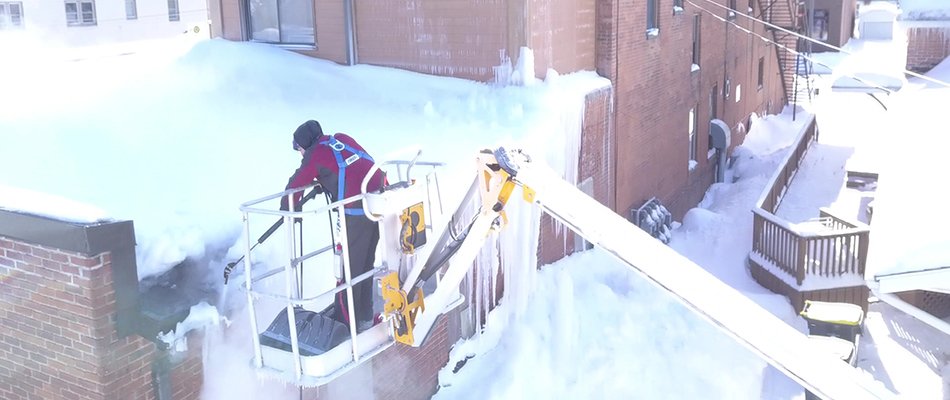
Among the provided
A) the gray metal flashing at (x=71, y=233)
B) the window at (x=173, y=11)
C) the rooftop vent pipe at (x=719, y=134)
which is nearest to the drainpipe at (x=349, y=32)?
the gray metal flashing at (x=71, y=233)

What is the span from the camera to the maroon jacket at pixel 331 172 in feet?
16.9

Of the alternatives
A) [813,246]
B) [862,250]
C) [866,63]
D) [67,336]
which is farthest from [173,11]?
[67,336]

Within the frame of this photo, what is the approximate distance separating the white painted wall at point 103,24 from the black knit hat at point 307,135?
20348mm

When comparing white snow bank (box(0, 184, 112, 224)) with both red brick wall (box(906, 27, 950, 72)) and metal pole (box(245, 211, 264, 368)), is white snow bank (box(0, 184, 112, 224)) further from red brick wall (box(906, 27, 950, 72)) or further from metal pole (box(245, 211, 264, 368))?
red brick wall (box(906, 27, 950, 72))

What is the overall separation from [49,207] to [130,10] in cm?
2546

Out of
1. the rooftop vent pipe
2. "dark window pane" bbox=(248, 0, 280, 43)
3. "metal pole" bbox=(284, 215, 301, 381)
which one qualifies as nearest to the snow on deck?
"metal pole" bbox=(284, 215, 301, 381)

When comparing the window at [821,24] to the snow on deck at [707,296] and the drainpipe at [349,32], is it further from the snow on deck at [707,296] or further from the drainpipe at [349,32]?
the snow on deck at [707,296]

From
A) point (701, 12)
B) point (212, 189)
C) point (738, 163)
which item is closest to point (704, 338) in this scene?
point (212, 189)

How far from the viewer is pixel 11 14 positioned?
24781mm

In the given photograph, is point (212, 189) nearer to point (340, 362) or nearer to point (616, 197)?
point (340, 362)

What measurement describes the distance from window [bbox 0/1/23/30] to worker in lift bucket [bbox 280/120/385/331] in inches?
937

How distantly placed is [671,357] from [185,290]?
5.16 meters

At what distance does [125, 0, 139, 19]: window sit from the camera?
27.8 m

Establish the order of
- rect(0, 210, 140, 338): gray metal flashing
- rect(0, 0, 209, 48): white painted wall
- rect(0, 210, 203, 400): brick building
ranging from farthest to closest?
rect(0, 0, 209, 48): white painted wall
rect(0, 210, 203, 400): brick building
rect(0, 210, 140, 338): gray metal flashing
